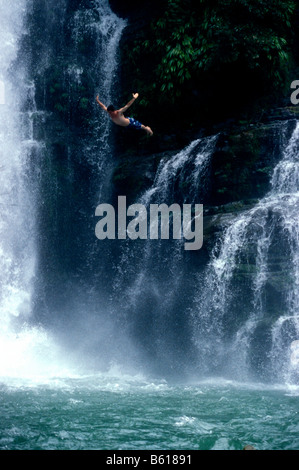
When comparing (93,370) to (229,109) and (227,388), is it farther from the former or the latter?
(229,109)

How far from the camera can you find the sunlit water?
6457 mm

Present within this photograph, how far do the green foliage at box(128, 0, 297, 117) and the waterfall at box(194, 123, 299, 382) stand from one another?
4456mm

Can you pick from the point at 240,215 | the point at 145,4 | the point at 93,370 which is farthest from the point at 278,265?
the point at 145,4

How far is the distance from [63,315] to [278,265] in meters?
6.91

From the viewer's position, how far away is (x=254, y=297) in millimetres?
11289

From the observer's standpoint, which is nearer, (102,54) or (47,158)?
(47,158)

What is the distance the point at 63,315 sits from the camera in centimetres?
1473

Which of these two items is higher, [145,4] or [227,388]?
[145,4]

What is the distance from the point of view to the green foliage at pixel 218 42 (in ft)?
46.3

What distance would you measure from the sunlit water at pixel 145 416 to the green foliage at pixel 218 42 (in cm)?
923

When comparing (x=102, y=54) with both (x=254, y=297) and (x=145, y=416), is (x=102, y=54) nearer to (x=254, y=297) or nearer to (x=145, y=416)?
(x=254, y=297)
